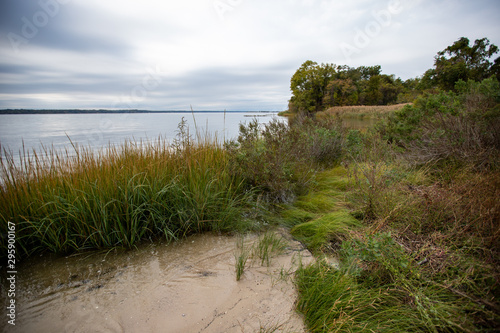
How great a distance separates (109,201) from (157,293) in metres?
1.48

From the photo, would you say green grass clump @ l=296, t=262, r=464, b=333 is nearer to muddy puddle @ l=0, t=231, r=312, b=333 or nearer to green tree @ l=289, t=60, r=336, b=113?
muddy puddle @ l=0, t=231, r=312, b=333

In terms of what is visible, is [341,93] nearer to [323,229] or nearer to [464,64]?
[464,64]

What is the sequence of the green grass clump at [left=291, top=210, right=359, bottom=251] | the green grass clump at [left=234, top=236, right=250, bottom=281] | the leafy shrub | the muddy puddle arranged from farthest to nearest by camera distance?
1. the leafy shrub
2. the green grass clump at [left=291, top=210, right=359, bottom=251]
3. the green grass clump at [left=234, top=236, right=250, bottom=281]
4. the muddy puddle

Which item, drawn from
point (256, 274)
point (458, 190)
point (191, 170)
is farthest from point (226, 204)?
point (458, 190)

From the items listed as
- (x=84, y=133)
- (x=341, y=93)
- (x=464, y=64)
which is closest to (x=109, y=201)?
(x=84, y=133)

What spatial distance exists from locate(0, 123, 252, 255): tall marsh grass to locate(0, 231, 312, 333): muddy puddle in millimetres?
278

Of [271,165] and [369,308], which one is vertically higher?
[271,165]

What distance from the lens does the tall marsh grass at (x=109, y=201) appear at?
292cm

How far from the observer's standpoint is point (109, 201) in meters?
3.12

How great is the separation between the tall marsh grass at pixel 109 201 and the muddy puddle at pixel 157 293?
278 mm

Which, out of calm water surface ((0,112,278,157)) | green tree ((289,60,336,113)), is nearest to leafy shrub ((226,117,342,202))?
calm water surface ((0,112,278,157))

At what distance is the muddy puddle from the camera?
2.00 m

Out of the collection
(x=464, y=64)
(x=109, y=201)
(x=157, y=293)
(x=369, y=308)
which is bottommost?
(x=157, y=293)

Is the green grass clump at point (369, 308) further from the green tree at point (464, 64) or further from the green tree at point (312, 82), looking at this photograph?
the green tree at point (312, 82)
